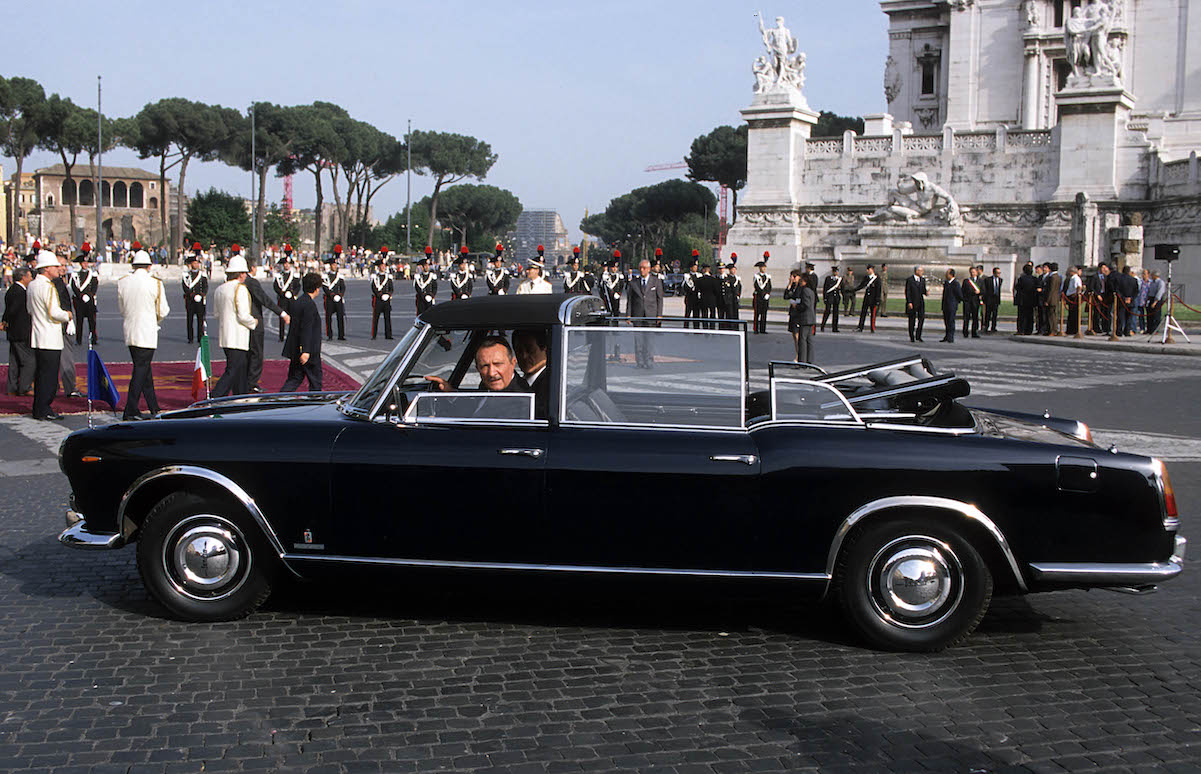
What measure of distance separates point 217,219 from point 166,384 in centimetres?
6663

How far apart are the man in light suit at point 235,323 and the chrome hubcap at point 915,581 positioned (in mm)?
8547

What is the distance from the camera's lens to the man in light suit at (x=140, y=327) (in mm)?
11516

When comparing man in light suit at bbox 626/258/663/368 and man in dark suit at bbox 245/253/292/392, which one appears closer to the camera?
man in dark suit at bbox 245/253/292/392

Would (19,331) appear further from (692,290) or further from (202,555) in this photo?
(692,290)

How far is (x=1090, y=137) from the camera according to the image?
1537 inches

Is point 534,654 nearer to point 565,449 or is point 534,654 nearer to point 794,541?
point 565,449

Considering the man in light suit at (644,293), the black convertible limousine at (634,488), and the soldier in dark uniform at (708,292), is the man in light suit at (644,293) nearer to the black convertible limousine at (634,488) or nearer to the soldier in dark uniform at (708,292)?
the soldier in dark uniform at (708,292)

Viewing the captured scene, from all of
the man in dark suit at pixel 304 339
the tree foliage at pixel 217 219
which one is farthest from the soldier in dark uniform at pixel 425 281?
the tree foliage at pixel 217 219

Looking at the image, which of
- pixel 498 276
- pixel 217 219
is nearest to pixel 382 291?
pixel 498 276

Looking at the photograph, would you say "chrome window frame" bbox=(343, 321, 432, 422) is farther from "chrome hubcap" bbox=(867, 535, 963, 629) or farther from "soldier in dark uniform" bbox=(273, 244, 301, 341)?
"soldier in dark uniform" bbox=(273, 244, 301, 341)

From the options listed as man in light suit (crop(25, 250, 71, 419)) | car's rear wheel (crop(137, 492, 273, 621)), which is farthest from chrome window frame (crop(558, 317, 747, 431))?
man in light suit (crop(25, 250, 71, 419))

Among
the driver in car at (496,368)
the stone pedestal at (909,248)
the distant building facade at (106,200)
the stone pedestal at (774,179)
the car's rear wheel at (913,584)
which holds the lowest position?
the car's rear wheel at (913,584)

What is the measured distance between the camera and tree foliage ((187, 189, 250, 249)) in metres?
77.2

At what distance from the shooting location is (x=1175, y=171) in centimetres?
3856
